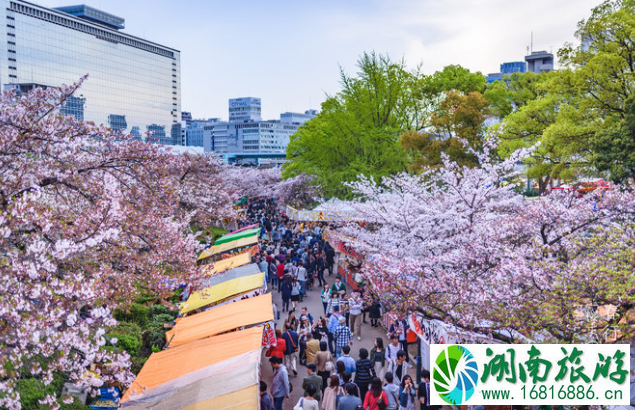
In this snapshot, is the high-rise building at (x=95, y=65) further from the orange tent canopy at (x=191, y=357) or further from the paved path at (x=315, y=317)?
the orange tent canopy at (x=191, y=357)

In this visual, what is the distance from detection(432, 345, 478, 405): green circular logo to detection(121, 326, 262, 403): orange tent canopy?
3.66 meters

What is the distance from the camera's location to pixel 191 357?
9.29 metres

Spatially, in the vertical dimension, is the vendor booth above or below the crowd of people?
above

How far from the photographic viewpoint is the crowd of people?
8016 mm

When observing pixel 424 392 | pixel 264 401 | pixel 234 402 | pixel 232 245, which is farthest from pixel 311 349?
pixel 232 245

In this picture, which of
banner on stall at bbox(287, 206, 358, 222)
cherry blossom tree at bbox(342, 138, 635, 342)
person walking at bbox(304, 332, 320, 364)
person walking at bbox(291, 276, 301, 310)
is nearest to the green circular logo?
cherry blossom tree at bbox(342, 138, 635, 342)

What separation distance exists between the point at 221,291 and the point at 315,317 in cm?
330

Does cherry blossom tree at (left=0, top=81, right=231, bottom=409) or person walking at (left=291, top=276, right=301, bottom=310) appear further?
person walking at (left=291, top=276, right=301, bottom=310)

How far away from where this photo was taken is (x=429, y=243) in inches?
520

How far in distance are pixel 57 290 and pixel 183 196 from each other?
16766 millimetres

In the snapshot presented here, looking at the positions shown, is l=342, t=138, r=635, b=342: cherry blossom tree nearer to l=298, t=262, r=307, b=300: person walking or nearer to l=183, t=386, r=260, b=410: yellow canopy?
l=298, t=262, r=307, b=300: person walking

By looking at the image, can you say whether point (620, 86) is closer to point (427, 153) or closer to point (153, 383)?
point (427, 153)

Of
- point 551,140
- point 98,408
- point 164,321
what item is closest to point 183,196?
point 164,321

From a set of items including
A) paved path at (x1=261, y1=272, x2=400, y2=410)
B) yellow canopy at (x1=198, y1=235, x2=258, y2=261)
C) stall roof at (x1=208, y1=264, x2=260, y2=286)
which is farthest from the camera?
yellow canopy at (x1=198, y1=235, x2=258, y2=261)
